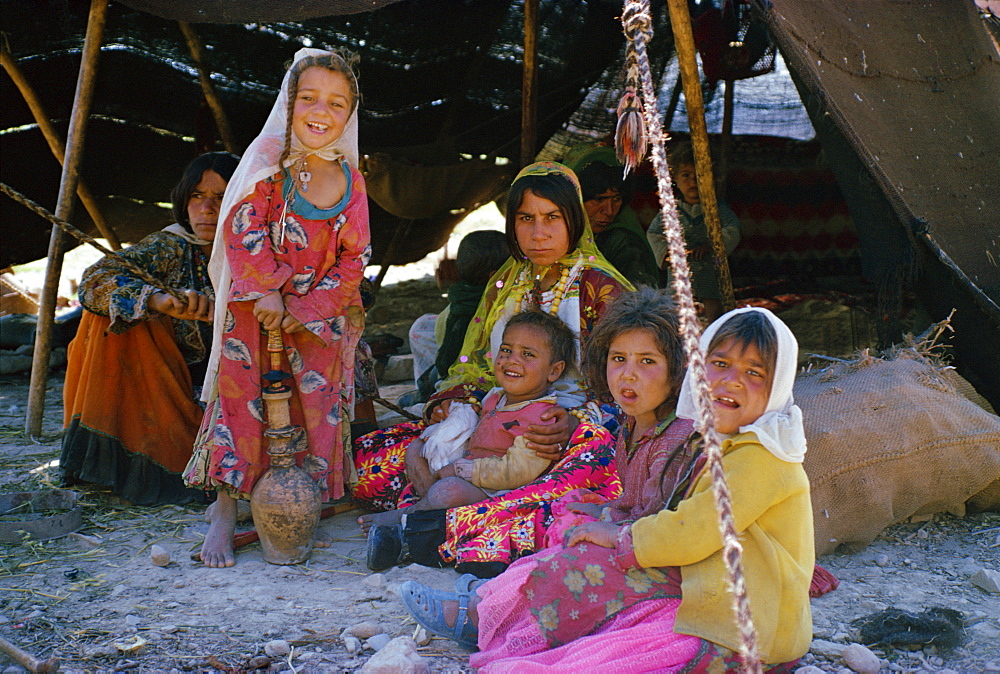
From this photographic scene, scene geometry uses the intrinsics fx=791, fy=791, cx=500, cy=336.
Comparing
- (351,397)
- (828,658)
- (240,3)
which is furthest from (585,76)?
(828,658)

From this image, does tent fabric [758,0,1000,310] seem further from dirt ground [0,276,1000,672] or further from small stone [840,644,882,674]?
small stone [840,644,882,674]

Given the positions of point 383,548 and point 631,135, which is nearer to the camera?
point 631,135

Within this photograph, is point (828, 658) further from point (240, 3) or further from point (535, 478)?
point (240, 3)

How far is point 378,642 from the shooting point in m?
2.28

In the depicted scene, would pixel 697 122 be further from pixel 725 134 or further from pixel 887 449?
pixel 725 134

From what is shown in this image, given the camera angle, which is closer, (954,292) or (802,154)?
(954,292)

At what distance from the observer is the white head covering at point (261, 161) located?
277 cm

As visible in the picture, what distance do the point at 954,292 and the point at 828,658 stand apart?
1985 mm

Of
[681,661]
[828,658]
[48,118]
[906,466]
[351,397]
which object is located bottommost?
[828,658]

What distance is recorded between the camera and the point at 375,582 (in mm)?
2664

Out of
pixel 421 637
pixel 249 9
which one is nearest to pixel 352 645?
pixel 421 637

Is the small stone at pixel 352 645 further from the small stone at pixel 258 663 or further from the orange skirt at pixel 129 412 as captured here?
the orange skirt at pixel 129 412

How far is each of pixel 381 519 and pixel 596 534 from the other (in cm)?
130

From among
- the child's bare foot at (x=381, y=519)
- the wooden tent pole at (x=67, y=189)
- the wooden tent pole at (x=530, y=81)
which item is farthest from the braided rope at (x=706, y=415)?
the wooden tent pole at (x=67, y=189)
